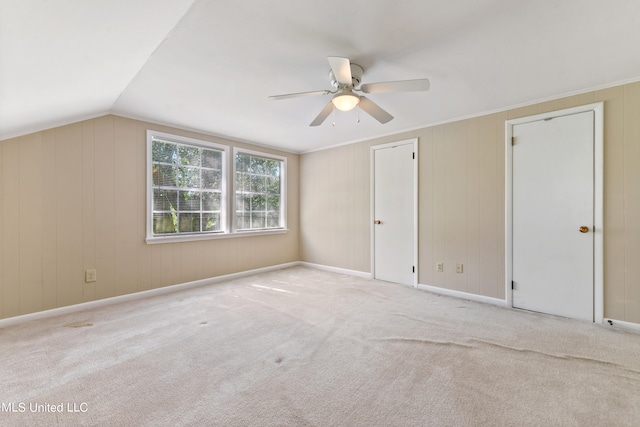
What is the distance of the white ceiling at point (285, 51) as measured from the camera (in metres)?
1.53

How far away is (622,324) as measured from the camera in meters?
2.54

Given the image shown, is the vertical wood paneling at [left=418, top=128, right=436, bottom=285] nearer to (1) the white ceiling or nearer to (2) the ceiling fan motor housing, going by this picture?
(1) the white ceiling

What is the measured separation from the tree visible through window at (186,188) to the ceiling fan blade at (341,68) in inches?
109

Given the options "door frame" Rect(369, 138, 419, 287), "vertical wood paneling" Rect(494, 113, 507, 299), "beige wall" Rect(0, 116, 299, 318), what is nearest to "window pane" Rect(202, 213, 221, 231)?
"beige wall" Rect(0, 116, 299, 318)

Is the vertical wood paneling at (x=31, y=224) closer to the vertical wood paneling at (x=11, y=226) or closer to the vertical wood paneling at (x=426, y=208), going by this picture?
the vertical wood paneling at (x=11, y=226)

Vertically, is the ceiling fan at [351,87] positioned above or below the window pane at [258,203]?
above

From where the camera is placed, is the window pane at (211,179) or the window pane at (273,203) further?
the window pane at (273,203)

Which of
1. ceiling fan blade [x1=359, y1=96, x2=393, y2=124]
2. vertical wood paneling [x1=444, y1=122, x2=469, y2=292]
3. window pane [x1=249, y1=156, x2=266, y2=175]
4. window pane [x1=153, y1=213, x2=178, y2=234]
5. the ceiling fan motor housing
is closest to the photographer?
the ceiling fan motor housing

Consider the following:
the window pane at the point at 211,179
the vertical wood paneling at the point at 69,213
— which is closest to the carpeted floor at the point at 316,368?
the vertical wood paneling at the point at 69,213

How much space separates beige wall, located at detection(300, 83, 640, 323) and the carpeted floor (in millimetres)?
565

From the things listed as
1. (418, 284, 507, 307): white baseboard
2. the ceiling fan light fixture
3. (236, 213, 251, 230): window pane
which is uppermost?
the ceiling fan light fixture

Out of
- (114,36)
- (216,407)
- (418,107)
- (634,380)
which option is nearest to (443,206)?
(418,107)

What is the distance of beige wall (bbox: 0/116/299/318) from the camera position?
8.76 ft

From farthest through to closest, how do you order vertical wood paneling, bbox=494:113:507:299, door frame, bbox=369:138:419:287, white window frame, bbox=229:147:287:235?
1. white window frame, bbox=229:147:287:235
2. door frame, bbox=369:138:419:287
3. vertical wood paneling, bbox=494:113:507:299
